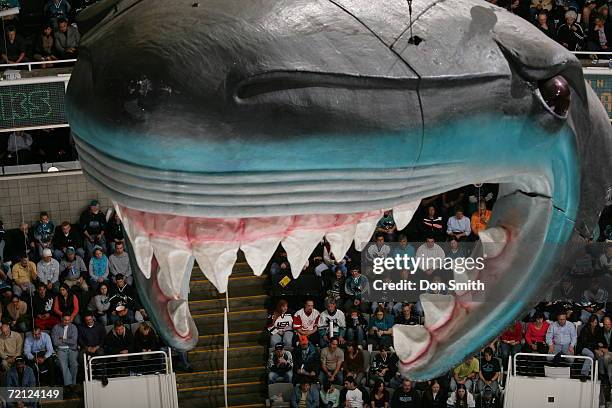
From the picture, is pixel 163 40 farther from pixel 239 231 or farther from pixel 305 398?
pixel 305 398

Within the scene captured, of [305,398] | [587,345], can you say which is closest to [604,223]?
[587,345]

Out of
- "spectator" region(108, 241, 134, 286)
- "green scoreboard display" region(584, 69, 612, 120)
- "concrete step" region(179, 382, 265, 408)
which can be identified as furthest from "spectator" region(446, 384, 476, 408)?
"spectator" region(108, 241, 134, 286)

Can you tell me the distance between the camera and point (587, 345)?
1237 cm

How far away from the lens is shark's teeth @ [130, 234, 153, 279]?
3.75 metres

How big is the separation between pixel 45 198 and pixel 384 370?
4.51 meters

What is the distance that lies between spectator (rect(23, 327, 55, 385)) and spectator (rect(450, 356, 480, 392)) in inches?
146

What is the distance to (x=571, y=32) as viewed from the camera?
14.4m

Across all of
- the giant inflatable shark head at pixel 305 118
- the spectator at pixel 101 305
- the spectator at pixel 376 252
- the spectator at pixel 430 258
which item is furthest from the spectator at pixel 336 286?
the giant inflatable shark head at pixel 305 118

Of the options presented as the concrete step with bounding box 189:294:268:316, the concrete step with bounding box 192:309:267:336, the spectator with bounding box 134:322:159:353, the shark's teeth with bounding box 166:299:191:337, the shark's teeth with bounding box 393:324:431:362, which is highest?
the shark's teeth with bounding box 166:299:191:337

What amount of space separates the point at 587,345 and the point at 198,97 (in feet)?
31.4

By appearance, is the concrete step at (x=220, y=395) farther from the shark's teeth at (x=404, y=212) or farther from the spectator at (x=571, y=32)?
the shark's teeth at (x=404, y=212)

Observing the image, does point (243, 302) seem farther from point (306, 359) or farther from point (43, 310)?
point (43, 310)

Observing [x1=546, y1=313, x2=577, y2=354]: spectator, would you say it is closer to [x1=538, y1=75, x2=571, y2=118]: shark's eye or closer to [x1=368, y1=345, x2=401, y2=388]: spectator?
[x1=368, y1=345, x2=401, y2=388]: spectator

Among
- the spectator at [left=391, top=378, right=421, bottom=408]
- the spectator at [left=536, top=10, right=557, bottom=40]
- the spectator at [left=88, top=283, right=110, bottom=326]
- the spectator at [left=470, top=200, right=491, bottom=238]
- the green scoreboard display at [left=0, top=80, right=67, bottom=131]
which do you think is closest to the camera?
the spectator at [left=391, top=378, right=421, bottom=408]
